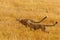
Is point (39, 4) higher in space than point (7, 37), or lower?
lower

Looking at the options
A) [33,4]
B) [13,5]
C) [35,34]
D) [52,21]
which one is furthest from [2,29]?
[33,4]

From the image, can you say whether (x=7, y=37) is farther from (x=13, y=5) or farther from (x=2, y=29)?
(x=13, y=5)

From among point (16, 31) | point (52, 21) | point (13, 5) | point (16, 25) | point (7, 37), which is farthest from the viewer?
point (13, 5)

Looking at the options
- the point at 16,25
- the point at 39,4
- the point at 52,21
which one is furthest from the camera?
the point at 39,4

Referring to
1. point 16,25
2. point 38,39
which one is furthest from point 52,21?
point 38,39

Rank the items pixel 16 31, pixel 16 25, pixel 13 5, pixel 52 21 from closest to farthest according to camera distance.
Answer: pixel 16 31
pixel 16 25
pixel 52 21
pixel 13 5

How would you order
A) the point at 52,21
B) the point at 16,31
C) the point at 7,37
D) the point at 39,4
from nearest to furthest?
the point at 7,37 → the point at 16,31 → the point at 52,21 → the point at 39,4

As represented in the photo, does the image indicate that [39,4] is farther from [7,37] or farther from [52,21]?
[7,37]

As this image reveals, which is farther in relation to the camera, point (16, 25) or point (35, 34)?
point (16, 25)

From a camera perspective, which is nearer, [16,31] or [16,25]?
[16,31]
